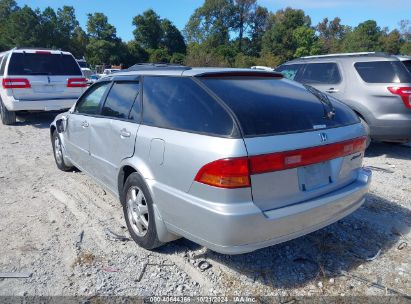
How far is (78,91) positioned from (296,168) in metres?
8.60

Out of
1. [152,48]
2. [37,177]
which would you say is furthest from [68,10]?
[37,177]

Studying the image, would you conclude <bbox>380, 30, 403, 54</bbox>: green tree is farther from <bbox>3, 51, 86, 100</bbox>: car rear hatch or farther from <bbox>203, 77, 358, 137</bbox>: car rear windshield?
<bbox>203, 77, 358, 137</bbox>: car rear windshield

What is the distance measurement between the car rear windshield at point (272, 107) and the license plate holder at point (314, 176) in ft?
0.98

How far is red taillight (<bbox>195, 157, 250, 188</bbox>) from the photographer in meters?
2.32

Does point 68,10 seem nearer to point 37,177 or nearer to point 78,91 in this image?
point 78,91

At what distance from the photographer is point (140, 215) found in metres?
3.21

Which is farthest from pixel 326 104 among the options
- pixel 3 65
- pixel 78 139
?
pixel 3 65

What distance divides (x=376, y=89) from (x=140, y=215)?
192 inches

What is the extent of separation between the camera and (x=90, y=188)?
4789mm

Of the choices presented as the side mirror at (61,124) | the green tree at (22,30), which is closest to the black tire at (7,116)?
the side mirror at (61,124)

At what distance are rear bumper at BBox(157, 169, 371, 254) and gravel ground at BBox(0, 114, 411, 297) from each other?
1.46ft

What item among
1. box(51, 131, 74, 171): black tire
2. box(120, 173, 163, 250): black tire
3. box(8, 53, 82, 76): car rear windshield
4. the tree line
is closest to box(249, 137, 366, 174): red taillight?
box(120, 173, 163, 250): black tire

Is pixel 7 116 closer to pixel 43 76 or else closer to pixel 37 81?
pixel 37 81

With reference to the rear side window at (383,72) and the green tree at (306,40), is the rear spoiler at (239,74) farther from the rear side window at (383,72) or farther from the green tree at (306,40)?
the green tree at (306,40)
